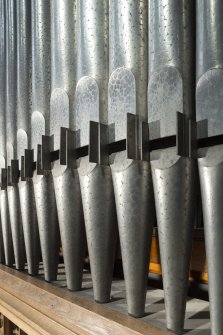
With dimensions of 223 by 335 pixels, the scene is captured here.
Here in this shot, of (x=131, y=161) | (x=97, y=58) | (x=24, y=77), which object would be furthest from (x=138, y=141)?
(x=24, y=77)

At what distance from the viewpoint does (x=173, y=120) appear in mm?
1092

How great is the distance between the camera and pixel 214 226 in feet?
3.20

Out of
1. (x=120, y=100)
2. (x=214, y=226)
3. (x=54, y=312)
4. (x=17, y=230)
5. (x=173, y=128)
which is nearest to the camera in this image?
(x=214, y=226)

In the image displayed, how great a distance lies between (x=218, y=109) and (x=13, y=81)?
1.22m

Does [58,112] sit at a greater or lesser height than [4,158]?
greater

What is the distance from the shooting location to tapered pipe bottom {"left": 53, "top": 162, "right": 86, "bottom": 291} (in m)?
1.42

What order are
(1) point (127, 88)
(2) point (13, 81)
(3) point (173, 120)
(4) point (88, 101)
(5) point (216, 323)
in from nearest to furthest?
(5) point (216, 323) < (3) point (173, 120) < (1) point (127, 88) < (4) point (88, 101) < (2) point (13, 81)

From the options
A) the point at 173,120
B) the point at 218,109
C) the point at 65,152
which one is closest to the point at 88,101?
the point at 65,152

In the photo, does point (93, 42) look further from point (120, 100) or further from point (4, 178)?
point (4, 178)

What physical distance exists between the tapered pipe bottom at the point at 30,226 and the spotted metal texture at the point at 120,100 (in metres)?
0.59

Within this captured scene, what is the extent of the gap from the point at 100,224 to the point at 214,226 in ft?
1.28

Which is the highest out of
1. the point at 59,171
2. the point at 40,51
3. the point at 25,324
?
the point at 40,51

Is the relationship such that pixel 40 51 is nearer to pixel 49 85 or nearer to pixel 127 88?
pixel 49 85

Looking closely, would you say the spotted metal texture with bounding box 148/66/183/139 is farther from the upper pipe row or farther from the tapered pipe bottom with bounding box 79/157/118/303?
the tapered pipe bottom with bounding box 79/157/118/303
